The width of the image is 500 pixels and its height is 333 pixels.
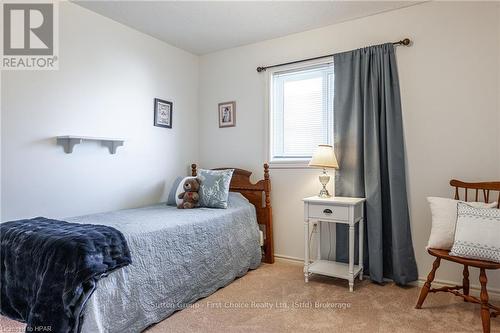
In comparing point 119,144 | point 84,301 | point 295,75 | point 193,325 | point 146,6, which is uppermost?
point 146,6

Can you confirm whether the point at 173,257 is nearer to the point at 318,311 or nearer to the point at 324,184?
the point at 318,311

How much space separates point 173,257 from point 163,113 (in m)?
1.80

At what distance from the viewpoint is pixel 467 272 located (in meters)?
2.25

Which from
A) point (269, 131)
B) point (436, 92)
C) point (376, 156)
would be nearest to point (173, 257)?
point (269, 131)

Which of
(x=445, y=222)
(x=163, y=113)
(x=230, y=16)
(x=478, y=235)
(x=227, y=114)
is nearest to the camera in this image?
(x=478, y=235)

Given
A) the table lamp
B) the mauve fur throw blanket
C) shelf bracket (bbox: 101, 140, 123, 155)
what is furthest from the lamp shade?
shelf bracket (bbox: 101, 140, 123, 155)

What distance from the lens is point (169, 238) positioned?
85.8 inches

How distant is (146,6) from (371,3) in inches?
75.1

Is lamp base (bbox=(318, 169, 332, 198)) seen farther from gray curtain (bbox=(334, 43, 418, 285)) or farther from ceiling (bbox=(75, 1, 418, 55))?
ceiling (bbox=(75, 1, 418, 55))

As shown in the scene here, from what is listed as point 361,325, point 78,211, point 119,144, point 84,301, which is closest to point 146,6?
point 119,144

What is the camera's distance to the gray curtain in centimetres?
261

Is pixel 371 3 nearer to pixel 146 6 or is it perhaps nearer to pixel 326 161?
pixel 326 161

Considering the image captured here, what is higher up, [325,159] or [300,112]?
[300,112]

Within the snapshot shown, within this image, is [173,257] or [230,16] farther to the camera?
[230,16]
